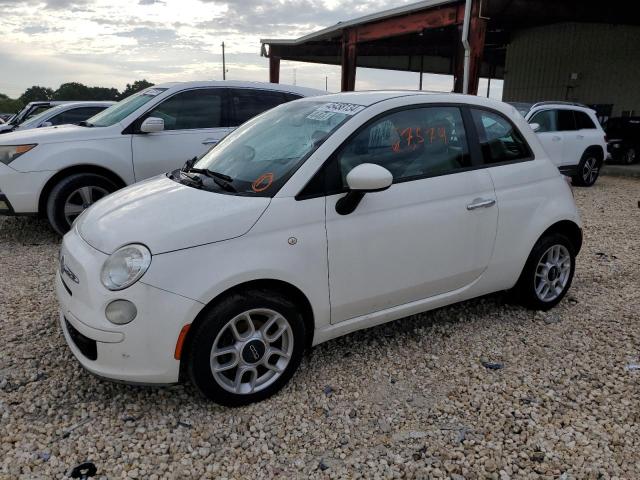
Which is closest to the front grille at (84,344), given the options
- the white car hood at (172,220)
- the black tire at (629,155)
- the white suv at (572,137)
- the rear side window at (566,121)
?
the white car hood at (172,220)

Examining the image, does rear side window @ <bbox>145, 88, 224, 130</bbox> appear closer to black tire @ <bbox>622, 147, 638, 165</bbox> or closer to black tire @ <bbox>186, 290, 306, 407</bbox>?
black tire @ <bbox>186, 290, 306, 407</bbox>

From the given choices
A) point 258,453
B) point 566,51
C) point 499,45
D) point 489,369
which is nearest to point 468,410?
point 489,369

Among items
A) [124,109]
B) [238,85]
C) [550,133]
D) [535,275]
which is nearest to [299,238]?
[535,275]

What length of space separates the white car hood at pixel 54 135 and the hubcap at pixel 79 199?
57 centimetres

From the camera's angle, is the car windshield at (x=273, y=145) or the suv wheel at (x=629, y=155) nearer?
the car windshield at (x=273, y=145)

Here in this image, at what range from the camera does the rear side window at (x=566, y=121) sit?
10359 millimetres

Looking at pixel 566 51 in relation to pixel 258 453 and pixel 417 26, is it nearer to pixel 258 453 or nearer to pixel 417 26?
pixel 417 26

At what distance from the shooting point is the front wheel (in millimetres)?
10750

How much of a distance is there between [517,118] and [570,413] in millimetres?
2069

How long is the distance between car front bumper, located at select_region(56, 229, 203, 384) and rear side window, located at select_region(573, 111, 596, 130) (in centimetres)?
1046

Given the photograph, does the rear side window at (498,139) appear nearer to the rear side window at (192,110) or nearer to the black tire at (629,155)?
the rear side window at (192,110)

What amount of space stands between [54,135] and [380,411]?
15.7 feet

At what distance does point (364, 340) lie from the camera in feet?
11.7

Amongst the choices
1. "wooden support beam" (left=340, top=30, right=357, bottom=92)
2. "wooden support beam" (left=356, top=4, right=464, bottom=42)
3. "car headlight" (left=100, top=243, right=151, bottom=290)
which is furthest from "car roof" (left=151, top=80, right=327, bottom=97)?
"wooden support beam" (left=340, top=30, right=357, bottom=92)
